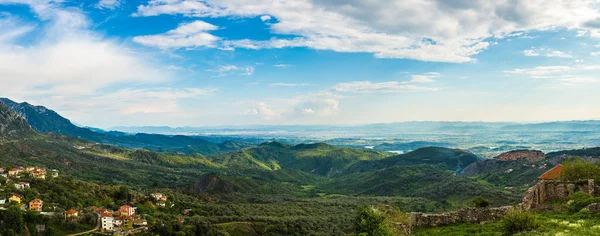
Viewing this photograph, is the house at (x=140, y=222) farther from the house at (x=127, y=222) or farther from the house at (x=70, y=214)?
the house at (x=70, y=214)

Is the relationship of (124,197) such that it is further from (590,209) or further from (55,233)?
(590,209)

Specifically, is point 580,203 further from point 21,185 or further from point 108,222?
point 21,185

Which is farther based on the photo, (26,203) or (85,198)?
(85,198)

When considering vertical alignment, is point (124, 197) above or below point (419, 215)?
below

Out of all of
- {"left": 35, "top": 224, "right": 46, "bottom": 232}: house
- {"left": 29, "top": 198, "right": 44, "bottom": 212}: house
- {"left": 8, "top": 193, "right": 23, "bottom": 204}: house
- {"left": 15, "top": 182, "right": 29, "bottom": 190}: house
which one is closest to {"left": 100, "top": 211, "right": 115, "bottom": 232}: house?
{"left": 35, "top": 224, "right": 46, "bottom": 232}: house

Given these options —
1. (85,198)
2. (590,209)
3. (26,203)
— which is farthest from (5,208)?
(590,209)

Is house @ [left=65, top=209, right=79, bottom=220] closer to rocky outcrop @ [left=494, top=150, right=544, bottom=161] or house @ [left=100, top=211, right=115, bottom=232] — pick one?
house @ [left=100, top=211, right=115, bottom=232]
